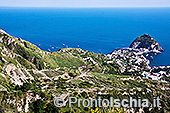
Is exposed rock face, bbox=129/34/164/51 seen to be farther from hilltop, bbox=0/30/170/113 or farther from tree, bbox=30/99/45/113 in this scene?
tree, bbox=30/99/45/113

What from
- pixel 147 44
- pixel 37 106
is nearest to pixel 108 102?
pixel 37 106

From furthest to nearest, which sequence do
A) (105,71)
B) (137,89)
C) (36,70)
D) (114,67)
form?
(114,67), (105,71), (137,89), (36,70)

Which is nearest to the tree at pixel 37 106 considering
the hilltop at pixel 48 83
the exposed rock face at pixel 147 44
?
the hilltop at pixel 48 83

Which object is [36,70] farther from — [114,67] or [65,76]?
[114,67]

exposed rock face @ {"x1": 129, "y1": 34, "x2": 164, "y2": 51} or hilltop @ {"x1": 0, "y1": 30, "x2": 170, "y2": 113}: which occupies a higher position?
exposed rock face @ {"x1": 129, "y1": 34, "x2": 164, "y2": 51}

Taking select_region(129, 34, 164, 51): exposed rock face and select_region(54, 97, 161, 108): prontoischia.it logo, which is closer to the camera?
select_region(54, 97, 161, 108): prontoischia.it logo


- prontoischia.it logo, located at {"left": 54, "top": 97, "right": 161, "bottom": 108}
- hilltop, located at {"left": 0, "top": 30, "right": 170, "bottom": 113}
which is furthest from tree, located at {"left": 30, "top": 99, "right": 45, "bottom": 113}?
prontoischia.it logo, located at {"left": 54, "top": 97, "right": 161, "bottom": 108}

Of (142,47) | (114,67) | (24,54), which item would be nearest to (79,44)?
(142,47)

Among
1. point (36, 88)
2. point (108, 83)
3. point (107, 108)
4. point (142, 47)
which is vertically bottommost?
point (107, 108)
